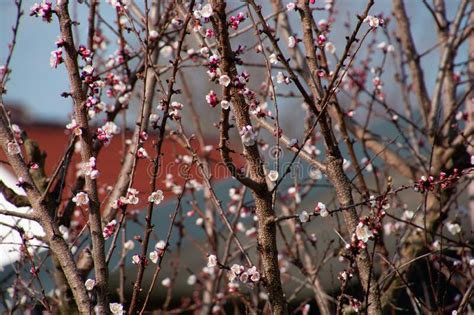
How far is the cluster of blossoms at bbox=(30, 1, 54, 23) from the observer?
233 cm

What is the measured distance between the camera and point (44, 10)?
2.33 meters

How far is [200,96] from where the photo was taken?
1922 centimetres

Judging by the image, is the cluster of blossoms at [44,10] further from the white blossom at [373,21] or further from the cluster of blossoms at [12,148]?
the white blossom at [373,21]

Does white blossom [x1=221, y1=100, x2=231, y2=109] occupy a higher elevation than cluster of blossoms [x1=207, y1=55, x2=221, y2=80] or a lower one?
lower

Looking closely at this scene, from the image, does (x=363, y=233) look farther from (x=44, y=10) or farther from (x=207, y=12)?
(x=44, y=10)

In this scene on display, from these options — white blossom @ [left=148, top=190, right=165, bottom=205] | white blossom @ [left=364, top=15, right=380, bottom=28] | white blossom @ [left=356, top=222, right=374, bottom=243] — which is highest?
white blossom @ [left=364, top=15, right=380, bottom=28]

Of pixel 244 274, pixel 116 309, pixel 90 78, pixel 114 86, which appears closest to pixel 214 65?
pixel 90 78

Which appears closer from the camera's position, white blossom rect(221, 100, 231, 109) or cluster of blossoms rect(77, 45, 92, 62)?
white blossom rect(221, 100, 231, 109)

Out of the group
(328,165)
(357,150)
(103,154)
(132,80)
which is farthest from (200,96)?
(328,165)

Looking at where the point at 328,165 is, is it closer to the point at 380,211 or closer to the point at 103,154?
the point at 380,211

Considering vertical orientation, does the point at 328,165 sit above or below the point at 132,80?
below

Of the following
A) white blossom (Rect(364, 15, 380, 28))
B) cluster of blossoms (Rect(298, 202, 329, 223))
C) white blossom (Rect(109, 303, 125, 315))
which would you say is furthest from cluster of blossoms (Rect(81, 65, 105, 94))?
white blossom (Rect(364, 15, 380, 28))

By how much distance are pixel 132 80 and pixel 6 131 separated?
5.03 feet

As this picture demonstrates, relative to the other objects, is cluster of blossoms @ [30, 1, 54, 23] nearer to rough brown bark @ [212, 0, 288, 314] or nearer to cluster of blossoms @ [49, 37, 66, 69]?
cluster of blossoms @ [49, 37, 66, 69]
